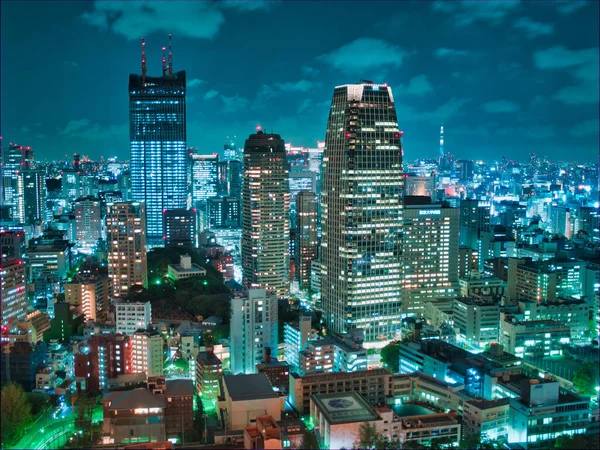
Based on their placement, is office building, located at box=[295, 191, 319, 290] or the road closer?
the road

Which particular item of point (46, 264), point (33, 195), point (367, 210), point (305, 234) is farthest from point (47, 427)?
point (33, 195)

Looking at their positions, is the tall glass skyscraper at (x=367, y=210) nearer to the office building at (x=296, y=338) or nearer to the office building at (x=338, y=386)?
the office building at (x=296, y=338)

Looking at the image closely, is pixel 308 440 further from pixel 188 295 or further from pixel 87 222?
pixel 87 222

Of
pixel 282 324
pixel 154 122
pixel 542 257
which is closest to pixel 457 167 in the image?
pixel 542 257

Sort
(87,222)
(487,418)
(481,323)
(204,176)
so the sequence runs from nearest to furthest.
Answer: (487,418), (481,323), (87,222), (204,176)

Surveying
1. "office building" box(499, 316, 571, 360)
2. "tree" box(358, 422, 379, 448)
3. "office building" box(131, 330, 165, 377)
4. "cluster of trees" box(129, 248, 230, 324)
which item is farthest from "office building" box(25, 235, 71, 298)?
"tree" box(358, 422, 379, 448)

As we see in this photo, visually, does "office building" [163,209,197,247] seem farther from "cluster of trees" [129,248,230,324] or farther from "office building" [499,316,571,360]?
"office building" [499,316,571,360]
